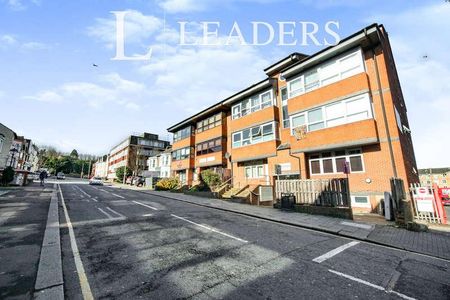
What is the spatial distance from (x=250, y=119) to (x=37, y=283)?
65.7 ft

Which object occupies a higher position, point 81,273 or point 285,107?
point 285,107

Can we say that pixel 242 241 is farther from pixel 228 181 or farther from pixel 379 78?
pixel 228 181

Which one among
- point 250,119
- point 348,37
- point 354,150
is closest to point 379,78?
point 348,37

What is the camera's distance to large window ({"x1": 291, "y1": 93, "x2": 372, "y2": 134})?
13398mm

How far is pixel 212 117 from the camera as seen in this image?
2911 centimetres

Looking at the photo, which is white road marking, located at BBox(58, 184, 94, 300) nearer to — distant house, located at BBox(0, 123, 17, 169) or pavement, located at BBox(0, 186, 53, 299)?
pavement, located at BBox(0, 186, 53, 299)

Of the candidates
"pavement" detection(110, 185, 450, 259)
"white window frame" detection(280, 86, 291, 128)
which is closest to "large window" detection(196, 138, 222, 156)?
"white window frame" detection(280, 86, 291, 128)

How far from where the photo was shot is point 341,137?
13.9 m

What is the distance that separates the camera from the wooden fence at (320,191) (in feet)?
38.5

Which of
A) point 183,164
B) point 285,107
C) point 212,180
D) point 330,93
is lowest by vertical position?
point 212,180

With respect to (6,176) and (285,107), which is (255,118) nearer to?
(285,107)

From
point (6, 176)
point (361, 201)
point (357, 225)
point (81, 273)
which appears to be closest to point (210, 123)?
point (361, 201)

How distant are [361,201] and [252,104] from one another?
13.5m

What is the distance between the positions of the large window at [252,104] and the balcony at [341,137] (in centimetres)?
615
